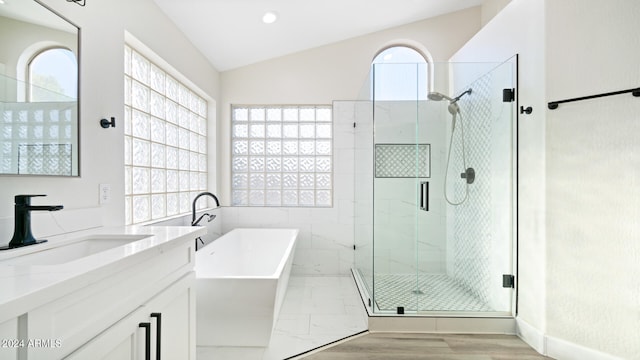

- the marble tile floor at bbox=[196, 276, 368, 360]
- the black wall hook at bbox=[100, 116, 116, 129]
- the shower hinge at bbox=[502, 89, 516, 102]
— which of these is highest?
the shower hinge at bbox=[502, 89, 516, 102]

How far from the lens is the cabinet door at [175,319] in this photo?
3.52ft

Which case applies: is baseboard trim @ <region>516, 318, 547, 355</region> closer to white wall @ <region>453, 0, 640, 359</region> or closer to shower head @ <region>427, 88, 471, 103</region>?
white wall @ <region>453, 0, 640, 359</region>

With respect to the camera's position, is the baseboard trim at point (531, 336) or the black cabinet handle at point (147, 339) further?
the baseboard trim at point (531, 336)

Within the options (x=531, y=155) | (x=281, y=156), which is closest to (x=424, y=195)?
(x=531, y=155)

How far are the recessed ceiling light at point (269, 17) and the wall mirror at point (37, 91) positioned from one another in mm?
1736

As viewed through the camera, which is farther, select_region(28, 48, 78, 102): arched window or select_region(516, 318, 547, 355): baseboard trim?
select_region(516, 318, 547, 355): baseboard trim

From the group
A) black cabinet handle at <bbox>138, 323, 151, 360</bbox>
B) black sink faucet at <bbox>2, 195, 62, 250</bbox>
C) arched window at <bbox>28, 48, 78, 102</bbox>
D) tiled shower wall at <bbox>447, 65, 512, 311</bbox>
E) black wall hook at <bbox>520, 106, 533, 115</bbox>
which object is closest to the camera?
black cabinet handle at <bbox>138, 323, 151, 360</bbox>

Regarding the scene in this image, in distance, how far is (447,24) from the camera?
3764 mm

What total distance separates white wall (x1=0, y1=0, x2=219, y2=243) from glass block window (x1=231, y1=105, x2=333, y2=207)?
181 centimetres

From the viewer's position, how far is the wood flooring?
1.97 m

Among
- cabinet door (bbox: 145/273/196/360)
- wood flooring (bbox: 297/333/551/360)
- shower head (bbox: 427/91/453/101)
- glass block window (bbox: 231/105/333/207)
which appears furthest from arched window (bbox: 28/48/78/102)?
shower head (bbox: 427/91/453/101)

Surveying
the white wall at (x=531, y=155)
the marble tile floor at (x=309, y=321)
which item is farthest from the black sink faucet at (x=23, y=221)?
the white wall at (x=531, y=155)

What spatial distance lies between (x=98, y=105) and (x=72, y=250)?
0.88m

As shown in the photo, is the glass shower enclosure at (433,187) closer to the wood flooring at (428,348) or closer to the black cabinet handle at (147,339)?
the wood flooring at (428,348)
